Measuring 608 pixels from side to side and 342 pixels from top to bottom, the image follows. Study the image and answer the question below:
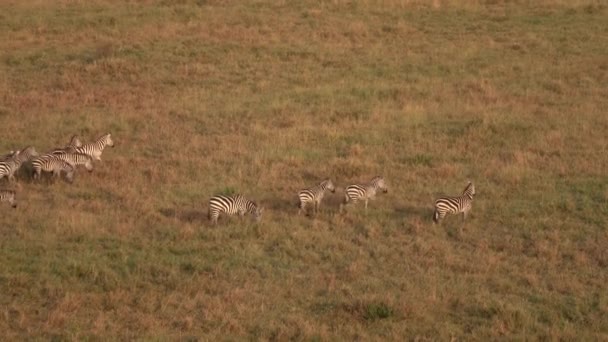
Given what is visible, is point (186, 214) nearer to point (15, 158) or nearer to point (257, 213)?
point (257, 213)

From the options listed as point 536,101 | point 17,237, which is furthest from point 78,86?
point 536,101

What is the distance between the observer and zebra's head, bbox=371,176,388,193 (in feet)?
47.4

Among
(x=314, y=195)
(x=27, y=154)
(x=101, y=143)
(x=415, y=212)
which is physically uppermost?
(x=101, y=143)

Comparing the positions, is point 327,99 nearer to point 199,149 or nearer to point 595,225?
point 199,149

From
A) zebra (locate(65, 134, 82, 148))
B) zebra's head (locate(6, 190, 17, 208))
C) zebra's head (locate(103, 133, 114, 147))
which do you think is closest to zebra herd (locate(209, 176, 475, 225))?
zebra's head (locate(6, 190, 17, 208))

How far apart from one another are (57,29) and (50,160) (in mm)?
13200

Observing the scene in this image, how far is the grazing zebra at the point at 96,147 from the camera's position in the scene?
647 inches

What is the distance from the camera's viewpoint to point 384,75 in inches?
902

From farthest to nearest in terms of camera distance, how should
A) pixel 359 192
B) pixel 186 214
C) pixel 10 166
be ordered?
1. pixel 10 166
2. pixel 359 192
3. pixel 186 214

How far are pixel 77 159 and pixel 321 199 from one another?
4607mm

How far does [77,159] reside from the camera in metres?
15.7

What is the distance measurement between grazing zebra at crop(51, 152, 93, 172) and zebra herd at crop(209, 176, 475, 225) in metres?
3.55

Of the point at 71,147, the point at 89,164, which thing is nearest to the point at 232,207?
the point at 89,164

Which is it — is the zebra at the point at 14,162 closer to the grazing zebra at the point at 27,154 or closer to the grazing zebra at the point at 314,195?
the grazing zebra at the point at 27,154
